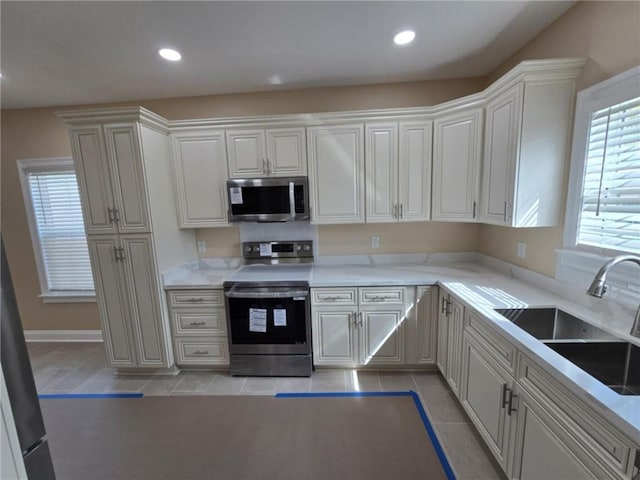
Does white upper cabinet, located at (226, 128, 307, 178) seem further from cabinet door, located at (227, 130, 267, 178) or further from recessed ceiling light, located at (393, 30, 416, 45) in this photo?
recessed ceiling light, located at (393, 30, 416, 45)

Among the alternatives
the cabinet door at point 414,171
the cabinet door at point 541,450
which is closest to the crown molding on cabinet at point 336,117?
the cabinet door at point 414,171

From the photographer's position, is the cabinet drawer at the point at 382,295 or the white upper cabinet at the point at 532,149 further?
the cabinet drawer at the point at 382,295

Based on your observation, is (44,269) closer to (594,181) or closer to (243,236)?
(243,236)

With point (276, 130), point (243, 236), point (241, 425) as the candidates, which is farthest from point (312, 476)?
point (276, 130)

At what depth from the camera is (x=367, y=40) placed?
1.95 metres

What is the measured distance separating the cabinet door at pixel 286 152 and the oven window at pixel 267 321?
1.20 m

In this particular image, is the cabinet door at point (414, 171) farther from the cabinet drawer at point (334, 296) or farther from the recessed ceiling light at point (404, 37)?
the cabinet drawer at point (334, 296)

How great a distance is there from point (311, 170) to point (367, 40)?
1.08 metres

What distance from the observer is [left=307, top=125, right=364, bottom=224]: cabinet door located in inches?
99.1

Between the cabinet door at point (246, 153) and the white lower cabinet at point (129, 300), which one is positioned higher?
the cabinet door at point (246, 153)

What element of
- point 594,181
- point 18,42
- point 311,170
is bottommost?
point 594,181

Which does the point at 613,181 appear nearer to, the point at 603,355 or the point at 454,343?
the point at 603,355

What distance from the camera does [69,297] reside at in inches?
128

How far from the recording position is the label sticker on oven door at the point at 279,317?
2406mm
